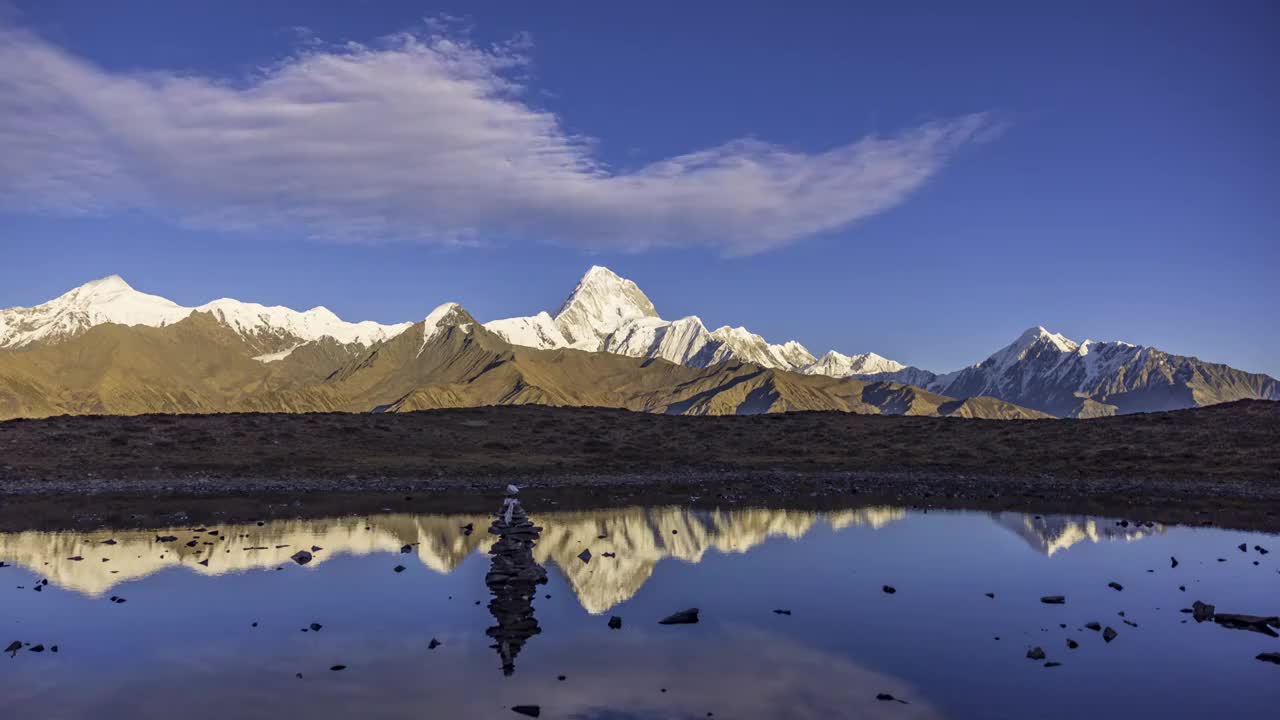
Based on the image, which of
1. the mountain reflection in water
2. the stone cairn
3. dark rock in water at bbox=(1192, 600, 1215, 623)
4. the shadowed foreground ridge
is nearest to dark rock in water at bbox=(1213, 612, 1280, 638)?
dark rock in water at bbox=(1192, 600, 1215, 623)

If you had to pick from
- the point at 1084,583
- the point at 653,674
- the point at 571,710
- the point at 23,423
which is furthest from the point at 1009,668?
the point at 23,423

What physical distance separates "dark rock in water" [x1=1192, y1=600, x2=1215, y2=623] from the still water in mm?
511

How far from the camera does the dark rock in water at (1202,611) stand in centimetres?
2911

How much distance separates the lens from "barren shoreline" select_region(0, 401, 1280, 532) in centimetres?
6238

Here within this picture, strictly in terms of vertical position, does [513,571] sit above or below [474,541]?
above

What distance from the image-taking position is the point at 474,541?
44906 mm

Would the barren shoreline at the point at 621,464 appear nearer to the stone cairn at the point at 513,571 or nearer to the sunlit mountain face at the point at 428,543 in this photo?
the sunlit mountain face at the point at 428,543

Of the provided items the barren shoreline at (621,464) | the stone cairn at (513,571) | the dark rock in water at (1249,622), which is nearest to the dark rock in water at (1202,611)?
the dark rock in water at (1249,622)

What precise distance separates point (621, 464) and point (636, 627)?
203 feet

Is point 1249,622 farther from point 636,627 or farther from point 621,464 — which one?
point 621,464

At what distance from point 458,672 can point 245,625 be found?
9.19 metres

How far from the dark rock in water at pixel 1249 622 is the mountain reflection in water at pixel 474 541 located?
13538mm

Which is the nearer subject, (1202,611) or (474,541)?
(1202,611)

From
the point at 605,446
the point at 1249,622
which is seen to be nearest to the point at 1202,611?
the point at 1249,622
